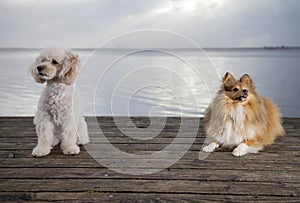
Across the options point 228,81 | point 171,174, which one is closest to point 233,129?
point 228,81

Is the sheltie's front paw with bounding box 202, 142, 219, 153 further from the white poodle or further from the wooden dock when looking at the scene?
the white poodle

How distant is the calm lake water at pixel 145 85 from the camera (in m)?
2.71

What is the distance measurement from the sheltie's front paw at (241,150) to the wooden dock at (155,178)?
45 millimetres

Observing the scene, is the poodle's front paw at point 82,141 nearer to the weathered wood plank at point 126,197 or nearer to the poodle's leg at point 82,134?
the poodle's leg at point 82,134

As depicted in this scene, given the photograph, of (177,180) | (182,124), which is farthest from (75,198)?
(182,124)

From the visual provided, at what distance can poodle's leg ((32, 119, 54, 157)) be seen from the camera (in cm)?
256

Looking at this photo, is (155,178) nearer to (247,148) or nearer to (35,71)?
(247,148)

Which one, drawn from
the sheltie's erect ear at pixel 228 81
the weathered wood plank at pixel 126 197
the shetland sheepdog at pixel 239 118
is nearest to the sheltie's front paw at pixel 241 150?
the shetland sheepdog at pixel 239 118

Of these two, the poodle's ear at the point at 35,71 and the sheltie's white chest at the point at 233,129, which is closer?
the poodle's ear at the point at 35,71

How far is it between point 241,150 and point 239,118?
0.30 meters

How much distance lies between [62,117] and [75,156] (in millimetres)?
336

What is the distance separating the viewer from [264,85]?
7.54m

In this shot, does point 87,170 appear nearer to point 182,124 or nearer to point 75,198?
point 75,198

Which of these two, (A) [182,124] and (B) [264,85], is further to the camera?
(B) [264,85]
